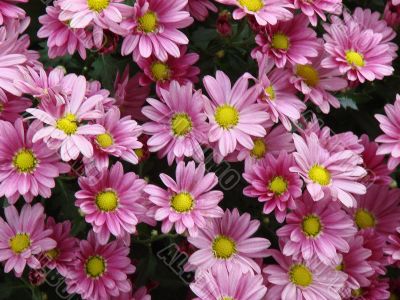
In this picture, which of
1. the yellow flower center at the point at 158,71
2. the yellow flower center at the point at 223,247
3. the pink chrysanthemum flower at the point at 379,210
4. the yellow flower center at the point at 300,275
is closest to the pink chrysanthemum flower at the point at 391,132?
the pink chrysanthemum flower at the point at 379,210

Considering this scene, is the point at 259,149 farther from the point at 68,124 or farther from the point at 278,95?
the point at 68,124

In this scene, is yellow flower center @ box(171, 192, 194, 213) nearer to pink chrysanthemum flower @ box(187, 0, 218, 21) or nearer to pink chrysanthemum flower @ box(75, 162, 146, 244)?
pink chrysanthemum flower @ box(75, 162, 146, 244)

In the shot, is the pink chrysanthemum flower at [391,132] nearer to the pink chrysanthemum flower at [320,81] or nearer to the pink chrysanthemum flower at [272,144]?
the pink chrysanthemum flower at [320,81]

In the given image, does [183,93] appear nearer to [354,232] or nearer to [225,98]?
[225,98]

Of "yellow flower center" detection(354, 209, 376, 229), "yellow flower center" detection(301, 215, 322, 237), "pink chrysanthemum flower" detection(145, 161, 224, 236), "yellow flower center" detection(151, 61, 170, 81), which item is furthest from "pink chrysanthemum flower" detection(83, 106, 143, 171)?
"yellow flower center" detection(354, 209, 376, 229)

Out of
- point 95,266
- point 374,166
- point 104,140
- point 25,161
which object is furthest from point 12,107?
point 374,166

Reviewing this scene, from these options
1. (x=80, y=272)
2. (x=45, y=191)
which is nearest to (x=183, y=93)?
(x=45, y=191)
